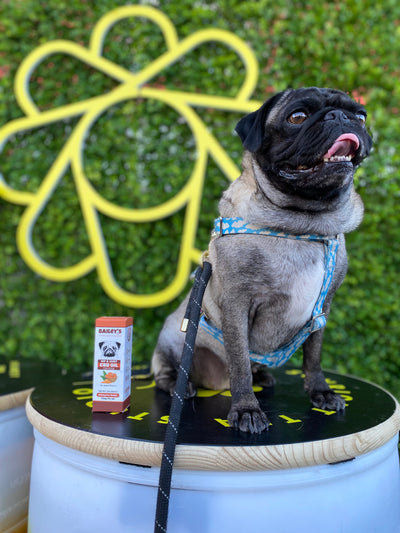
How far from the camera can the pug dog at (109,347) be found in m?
1.35

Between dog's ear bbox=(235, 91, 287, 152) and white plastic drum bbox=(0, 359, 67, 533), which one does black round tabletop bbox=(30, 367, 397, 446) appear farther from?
dog's ear bbox=(235, 91, 287, 152)

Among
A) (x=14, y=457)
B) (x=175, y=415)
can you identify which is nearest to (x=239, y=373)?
(x=175, y=415)

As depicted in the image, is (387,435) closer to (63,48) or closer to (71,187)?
(71,187)

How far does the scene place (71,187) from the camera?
283 centimetres

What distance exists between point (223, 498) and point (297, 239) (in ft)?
2.47

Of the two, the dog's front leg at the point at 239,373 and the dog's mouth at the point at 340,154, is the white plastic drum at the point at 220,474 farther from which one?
the dog's mouth at the point at 340,154

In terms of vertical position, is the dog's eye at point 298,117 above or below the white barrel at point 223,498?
above

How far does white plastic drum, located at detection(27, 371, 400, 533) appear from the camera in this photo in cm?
110

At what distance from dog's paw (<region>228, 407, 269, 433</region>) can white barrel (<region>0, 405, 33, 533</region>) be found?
0.91m

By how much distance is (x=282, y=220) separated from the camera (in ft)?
4.32

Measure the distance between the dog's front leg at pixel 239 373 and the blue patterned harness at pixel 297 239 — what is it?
0.16m

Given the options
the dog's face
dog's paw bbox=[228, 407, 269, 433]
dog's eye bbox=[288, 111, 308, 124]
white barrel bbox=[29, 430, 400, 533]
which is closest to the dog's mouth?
the dog's face

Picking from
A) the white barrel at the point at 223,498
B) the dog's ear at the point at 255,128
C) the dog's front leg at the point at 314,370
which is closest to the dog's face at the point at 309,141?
the dog's ear at the point at 255,128

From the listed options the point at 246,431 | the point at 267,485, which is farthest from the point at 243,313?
the point at 267,485
